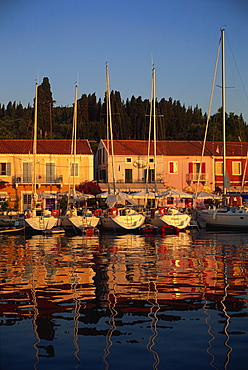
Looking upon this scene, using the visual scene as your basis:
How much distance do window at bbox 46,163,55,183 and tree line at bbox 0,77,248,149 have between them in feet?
79.7

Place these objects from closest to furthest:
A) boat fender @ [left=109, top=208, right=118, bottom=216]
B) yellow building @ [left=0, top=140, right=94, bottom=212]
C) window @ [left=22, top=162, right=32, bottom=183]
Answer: boat fender @ [left=109, top=208, right=118, bottom=216]
yellow building @ [left=0, top=140, right=94, bottom=212]
window @ [left=22, top=162, right=32, bottom=183]

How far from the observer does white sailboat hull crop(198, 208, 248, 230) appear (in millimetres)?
43500

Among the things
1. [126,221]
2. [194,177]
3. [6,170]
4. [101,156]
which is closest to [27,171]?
[6,170]

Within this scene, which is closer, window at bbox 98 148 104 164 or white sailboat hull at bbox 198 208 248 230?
white sailboat hull at bbox 198 208 248 230

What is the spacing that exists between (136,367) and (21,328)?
10.5 feet

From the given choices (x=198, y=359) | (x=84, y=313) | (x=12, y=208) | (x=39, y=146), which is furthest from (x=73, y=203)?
(x=198, y=359)

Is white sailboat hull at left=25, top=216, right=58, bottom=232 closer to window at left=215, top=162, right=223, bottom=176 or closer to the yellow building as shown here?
the yellow building

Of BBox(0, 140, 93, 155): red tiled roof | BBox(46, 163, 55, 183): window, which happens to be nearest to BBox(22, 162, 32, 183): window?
BBox(0, 140, 93, 155): red tiled roof

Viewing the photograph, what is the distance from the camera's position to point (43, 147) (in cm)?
6462

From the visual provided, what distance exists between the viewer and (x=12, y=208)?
5941cm

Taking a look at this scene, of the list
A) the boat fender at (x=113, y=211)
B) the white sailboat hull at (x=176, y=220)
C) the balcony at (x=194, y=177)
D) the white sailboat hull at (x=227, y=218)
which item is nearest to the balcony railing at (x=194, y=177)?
the balcony at (x=194, y=177)

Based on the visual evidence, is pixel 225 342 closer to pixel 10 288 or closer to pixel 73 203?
pixel 10 288

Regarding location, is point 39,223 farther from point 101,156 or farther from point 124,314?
point 124,314

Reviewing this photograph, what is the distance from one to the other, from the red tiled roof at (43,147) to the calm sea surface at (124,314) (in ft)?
133
